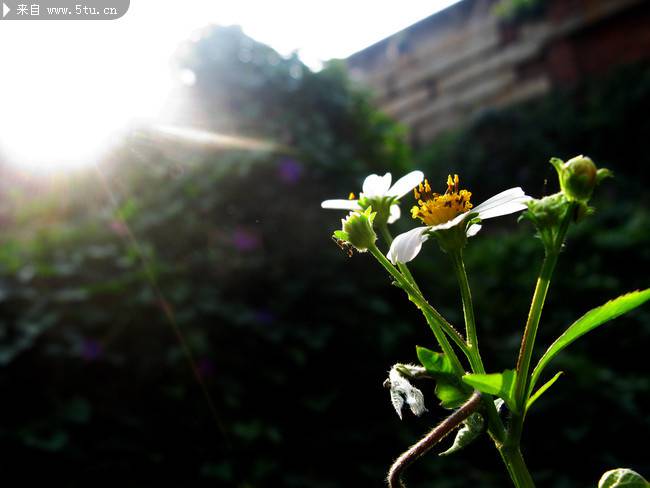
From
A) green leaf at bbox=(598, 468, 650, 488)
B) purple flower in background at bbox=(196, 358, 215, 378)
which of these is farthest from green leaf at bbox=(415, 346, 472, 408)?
purple flower in background at bbox=(196, 358, 215, 378)

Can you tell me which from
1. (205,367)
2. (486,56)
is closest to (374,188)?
(205,367)

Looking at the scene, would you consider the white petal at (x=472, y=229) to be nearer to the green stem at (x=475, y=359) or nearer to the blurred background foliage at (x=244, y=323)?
the green stem at (x=475, y=359)

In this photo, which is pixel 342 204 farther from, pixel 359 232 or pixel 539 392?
pixel 539 392

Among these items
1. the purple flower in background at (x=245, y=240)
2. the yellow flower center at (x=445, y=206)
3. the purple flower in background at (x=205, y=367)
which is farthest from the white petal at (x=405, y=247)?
the purple flower in background at (x=245, y=240)

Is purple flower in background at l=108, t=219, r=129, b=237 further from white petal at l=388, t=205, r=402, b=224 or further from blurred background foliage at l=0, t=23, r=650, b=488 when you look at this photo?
white petal at l=388, t=205, r=402, b=224

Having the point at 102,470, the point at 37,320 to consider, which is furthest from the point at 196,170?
the point at 102,470

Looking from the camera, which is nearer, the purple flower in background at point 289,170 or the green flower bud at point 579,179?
the green flower bud at point 579,179
